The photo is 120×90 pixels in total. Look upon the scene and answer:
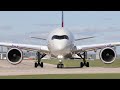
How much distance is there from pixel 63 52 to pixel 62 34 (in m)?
1.83

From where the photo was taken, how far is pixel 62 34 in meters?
36.0

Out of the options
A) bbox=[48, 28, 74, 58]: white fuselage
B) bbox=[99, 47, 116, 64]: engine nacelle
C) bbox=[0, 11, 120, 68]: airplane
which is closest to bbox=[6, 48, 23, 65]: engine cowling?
bbox=[0, 11, 120, 68]: airplane

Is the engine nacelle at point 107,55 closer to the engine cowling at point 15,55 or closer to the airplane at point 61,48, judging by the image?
the airplane at point 61,48

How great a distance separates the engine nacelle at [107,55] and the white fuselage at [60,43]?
3225 mm

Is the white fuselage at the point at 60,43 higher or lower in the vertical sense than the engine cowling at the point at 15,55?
higher

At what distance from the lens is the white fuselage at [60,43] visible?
3516 centimetres

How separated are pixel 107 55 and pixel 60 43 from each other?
4.43 meters

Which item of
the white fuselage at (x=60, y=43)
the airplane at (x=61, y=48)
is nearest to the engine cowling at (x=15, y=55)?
the airplane at (x=61, y=48)
